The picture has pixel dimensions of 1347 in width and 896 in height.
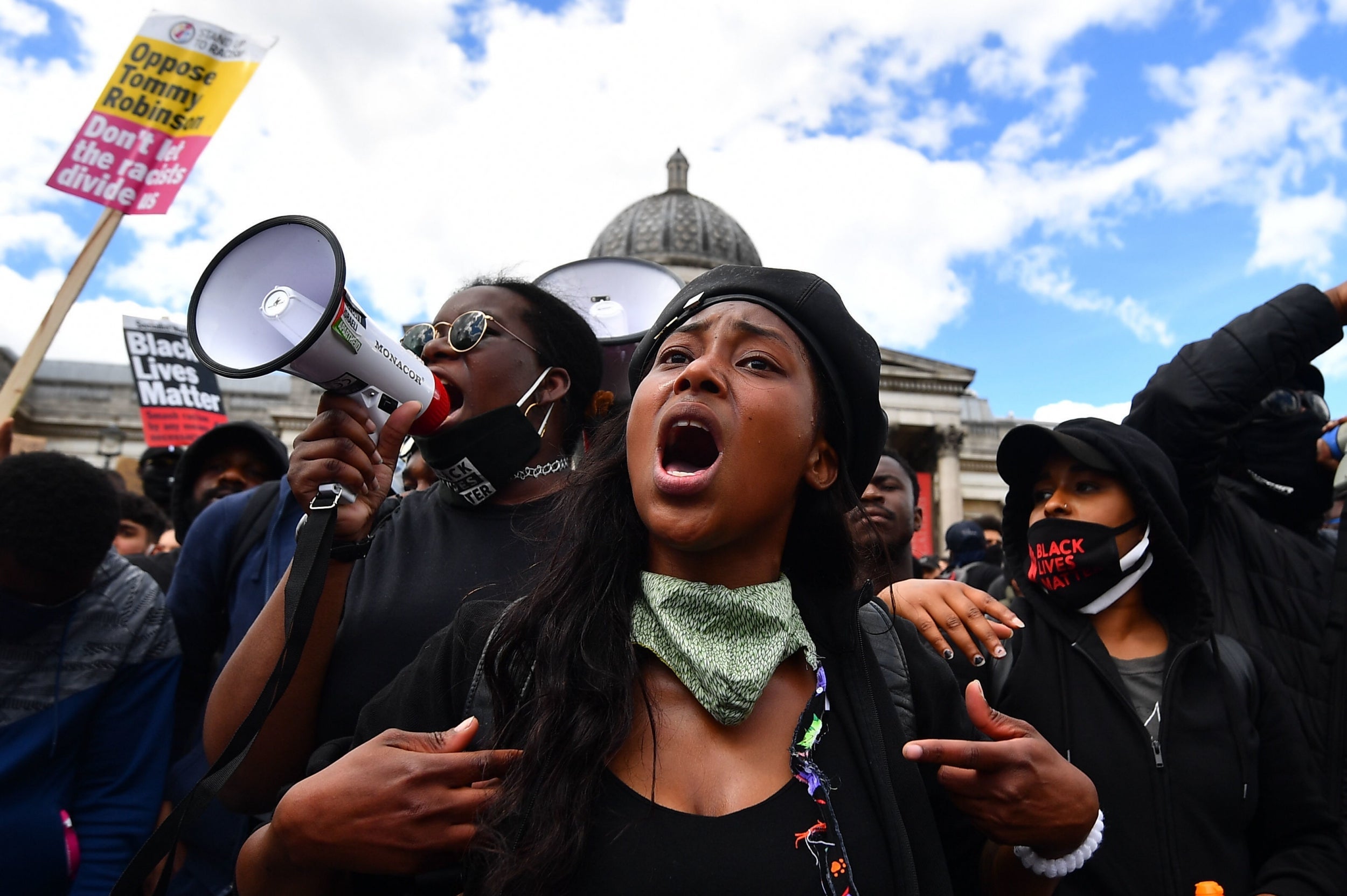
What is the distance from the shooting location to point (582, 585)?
1641 millimetres

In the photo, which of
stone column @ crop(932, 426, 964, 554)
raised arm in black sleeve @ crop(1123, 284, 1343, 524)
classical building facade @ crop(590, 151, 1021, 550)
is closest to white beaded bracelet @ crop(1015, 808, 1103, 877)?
raised arm in black sleeve @ crop(1123, 284, 1343, 524)

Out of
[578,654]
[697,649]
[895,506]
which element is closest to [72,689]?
[578,654]

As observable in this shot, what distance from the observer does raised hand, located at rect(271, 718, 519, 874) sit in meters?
1.26

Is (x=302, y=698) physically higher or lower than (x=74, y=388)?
lower

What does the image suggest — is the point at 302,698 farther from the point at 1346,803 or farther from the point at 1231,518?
the point at 1231,518

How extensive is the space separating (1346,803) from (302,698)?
9.15 feet

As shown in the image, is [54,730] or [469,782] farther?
→ [54,730]

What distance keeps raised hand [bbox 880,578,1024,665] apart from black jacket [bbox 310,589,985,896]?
0.52 feet

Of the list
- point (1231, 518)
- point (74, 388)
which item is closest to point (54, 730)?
point (1231, 518)

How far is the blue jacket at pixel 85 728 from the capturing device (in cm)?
230

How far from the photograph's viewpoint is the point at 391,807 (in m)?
1.26

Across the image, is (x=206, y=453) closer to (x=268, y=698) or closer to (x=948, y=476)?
(x=268, y=698)

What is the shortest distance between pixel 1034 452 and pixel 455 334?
1.91 meters

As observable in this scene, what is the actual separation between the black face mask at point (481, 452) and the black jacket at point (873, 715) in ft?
2.16
